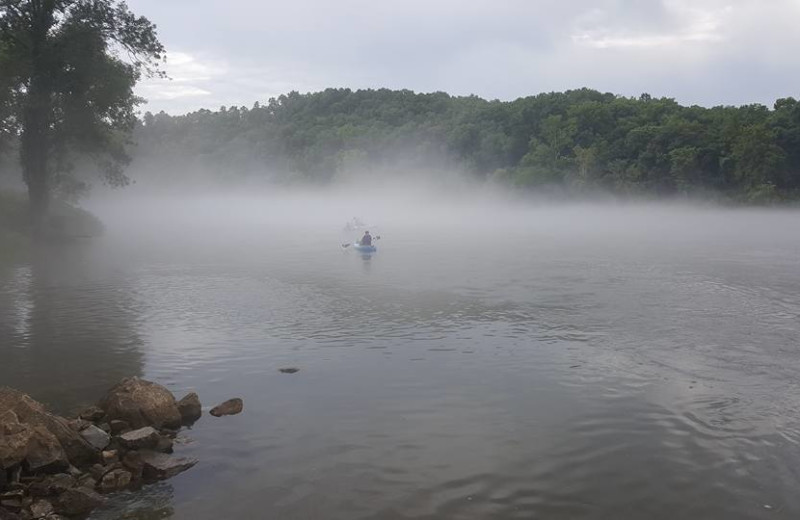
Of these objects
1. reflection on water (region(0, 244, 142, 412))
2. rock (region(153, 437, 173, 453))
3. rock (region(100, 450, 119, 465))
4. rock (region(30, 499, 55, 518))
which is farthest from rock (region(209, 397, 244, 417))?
rock (region(30, 499, 55, 518))

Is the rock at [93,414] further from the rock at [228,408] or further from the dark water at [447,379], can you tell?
the rock at [228,408]

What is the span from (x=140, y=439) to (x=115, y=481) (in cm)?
115

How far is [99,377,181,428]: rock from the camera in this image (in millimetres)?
11477

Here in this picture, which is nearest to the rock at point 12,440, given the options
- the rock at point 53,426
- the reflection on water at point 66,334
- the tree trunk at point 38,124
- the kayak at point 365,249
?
the rock at point 53,426

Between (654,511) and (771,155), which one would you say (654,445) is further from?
(771,155)

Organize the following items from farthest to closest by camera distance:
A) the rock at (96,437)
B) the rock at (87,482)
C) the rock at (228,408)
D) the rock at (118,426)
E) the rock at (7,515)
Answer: the rock at (228,408)
the rock at (118,426)
the rock at (96,437)
the rock at (87,482)
the rock at (7,515)

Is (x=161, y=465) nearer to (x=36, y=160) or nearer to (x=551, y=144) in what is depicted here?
(x=36, y=160)

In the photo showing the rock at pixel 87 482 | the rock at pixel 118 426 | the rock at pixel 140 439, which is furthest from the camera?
the rock at pixel 118 426

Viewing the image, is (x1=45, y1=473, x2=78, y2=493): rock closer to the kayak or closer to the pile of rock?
the pile of rock

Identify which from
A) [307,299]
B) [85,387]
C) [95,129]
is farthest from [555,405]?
[95,129]

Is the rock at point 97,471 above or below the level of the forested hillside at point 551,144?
A: below

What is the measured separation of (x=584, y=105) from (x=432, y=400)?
438ft

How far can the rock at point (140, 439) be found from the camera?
10.5 metres

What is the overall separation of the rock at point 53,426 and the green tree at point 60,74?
1521 inches
